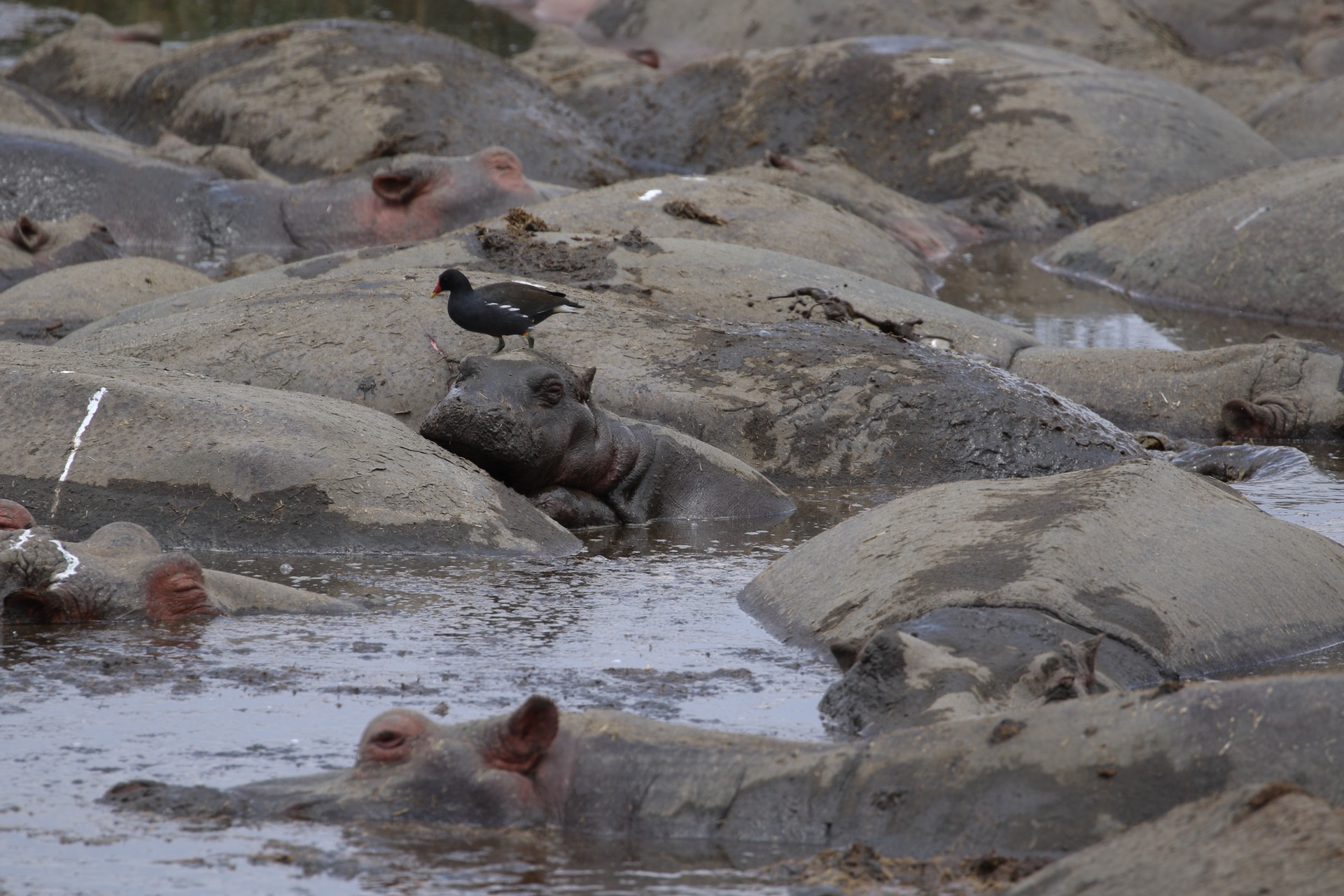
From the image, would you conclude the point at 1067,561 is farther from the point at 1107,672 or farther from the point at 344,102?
the point at 344,102

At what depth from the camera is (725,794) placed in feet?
12.7

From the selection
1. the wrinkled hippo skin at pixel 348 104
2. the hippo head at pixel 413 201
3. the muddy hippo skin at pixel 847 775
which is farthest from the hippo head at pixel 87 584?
the wrinkled hippo skin at pixel 348 104

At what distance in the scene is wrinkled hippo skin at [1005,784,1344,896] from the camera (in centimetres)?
294

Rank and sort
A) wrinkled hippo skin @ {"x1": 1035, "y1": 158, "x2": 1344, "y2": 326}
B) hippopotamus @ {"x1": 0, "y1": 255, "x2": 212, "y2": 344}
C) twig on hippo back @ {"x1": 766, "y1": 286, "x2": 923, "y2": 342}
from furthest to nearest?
wrinkled hippo skin @ {"x1": 1035, "y1": 158, "x2": 1344, "y2": 326}
hippopotamus @ {"x1": 0, "y1": 255, "x2": 212, "y2": 344}
twig on hippo back @ {"x1": 766, "y1": 286, "x2": 923, "y2": 342}

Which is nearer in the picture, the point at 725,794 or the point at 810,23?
the point at 725,794

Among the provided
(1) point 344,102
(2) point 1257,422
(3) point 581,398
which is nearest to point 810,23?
(1) point 344,102

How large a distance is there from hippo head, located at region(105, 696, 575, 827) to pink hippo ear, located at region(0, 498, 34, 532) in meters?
1.89

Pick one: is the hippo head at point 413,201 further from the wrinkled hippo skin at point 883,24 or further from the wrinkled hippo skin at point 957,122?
the wrinkled hippo skin at point 883,24

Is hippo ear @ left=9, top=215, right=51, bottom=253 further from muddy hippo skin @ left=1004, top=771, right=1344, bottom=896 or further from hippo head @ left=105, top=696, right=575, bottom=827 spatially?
muddy hippo skin @ left=1004, top=771, right=1344, bottom=896

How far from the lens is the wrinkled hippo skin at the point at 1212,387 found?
9273 mm

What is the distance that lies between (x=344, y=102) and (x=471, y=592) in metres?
11.5

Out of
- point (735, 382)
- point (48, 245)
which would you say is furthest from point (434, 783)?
point (48, 245)

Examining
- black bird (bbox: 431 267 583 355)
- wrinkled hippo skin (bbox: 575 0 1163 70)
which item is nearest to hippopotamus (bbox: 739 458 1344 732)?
black bird (bbox: 431 267 583 355)

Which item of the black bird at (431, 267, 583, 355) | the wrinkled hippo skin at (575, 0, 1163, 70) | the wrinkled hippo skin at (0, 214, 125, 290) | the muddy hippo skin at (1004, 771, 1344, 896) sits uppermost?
the wrinkled hippo skin at (575, 0, 1163, 70)
